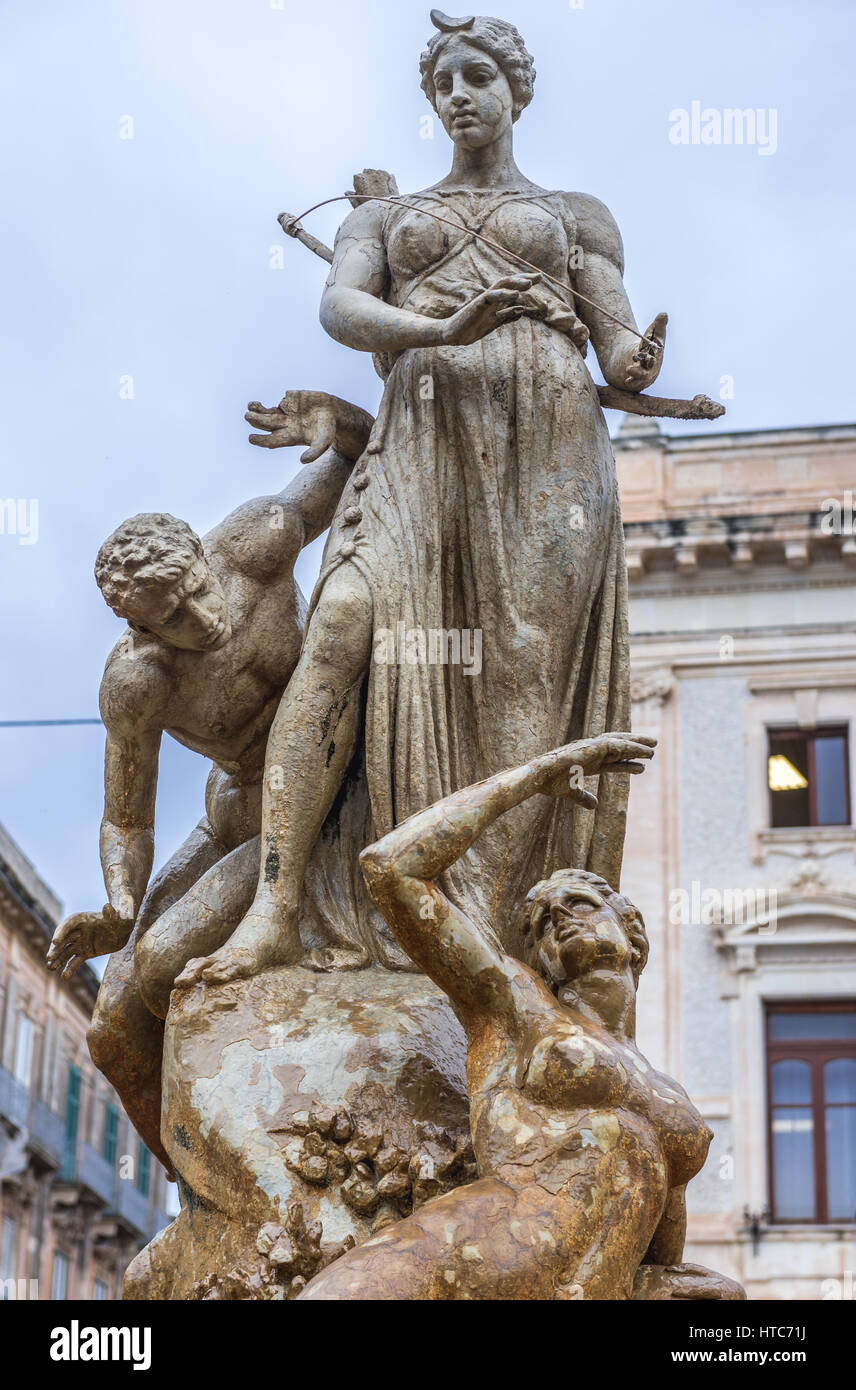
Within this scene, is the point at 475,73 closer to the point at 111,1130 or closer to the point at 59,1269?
the point at 59,1269

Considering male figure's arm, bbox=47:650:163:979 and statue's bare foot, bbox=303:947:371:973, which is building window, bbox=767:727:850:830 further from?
statue's bare foot, bbox=303:947:371:973

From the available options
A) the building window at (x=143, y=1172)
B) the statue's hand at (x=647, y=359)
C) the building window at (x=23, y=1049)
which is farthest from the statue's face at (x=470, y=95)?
the building window at (x=143, y=1172)

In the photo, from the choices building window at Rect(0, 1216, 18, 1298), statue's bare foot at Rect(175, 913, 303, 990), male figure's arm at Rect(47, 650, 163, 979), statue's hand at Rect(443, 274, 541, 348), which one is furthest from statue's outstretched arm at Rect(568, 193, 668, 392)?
building window at Rect(0, 1216, 18, 1298)

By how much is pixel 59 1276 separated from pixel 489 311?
37007mm

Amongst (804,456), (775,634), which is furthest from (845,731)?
(804,456)

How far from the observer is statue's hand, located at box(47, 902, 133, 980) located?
548cm

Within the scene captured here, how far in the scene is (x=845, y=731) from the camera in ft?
86.8

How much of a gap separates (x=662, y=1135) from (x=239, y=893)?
1446mm

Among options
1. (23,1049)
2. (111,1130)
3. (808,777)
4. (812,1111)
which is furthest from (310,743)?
(111,1130)

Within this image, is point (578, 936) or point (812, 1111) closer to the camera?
point (578, 936)

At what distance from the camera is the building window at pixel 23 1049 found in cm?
3881

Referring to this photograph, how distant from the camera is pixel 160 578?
530 cm

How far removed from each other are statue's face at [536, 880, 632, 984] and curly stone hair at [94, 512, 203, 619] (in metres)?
1.25

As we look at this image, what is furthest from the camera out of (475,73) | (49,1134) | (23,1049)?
(23,1049)
